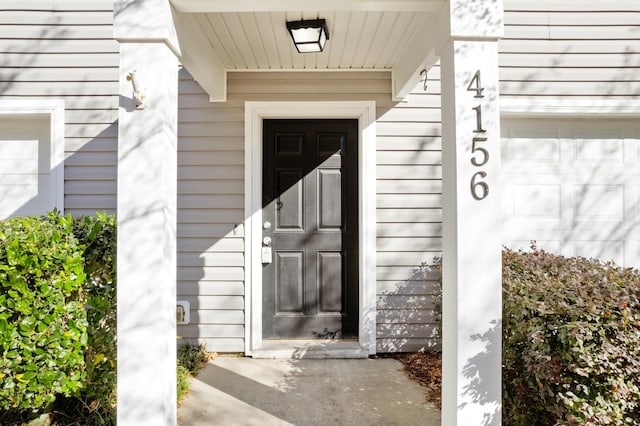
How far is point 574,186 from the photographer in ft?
11.7

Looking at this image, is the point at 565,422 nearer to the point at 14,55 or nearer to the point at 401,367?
the point at 401,367

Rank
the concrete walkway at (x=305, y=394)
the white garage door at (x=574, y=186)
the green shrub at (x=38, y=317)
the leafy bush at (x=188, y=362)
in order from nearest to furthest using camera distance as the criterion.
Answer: the green shrub at (x=38, y=317) → the concrete walkway at (x=305, y=394) → the leafy bush at (x=188, y=362) → the white garage door at (x=574, y=186)

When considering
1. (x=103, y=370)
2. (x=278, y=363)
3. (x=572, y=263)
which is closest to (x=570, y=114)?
(x=572, y=263)

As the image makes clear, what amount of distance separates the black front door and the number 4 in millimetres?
1722

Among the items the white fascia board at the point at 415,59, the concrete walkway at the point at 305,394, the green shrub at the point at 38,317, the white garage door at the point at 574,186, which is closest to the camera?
the green shrub at the point at 38,317

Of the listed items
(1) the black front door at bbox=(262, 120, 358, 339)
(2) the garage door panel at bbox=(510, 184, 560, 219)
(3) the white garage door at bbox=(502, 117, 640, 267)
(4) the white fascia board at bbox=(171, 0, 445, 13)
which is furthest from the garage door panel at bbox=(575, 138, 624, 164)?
(4) the white fascia board at bbox=(171, 0, 445, 13)

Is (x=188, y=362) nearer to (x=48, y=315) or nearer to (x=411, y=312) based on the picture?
(x=48, y=315)

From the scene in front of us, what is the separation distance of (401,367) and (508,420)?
118 centimetres

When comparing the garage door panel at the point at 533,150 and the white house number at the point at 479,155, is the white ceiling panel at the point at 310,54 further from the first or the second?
the garage door panel at the point at 533,150

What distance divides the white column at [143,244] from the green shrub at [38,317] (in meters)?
0.42

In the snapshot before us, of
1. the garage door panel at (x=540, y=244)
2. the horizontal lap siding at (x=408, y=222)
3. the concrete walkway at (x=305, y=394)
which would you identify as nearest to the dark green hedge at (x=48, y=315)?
the concrete walkway at (x=305, y=394)

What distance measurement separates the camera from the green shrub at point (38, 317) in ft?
6.40

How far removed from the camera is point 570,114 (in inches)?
136

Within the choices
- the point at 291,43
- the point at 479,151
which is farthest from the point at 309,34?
the point at 479,151
